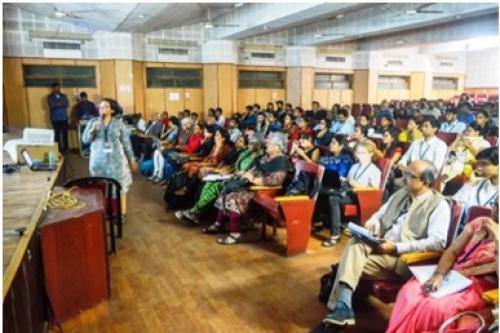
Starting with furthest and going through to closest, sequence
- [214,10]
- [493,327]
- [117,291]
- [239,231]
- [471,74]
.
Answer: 1. [471,74]
2. [214,10]
3. [239,231]
4. [117,291]
5. [493,327]

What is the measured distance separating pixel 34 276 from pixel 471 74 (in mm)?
19157

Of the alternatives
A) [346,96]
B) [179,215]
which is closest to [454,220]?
[179,215]

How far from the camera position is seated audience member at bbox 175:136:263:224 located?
433cm

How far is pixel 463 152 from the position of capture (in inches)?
187

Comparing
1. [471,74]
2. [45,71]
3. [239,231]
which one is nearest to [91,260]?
[239,231]

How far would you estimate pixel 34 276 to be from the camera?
85.3 inches

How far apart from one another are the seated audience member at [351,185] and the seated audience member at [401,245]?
1319 mm

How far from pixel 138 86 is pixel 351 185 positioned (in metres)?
7.38

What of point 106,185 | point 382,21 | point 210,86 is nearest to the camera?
point 106,185

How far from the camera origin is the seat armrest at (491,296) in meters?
1.81

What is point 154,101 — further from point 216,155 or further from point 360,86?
point 360,86

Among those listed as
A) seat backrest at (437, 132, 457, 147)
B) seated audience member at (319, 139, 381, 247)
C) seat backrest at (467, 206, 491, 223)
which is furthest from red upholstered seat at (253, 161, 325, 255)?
seat backrest at (437, 132, 457, 147)

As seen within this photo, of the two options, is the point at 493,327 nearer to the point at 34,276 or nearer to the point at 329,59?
the point at 34,276

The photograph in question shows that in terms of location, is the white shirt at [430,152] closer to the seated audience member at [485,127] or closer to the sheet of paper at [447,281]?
the seated audience member at [485,127]
